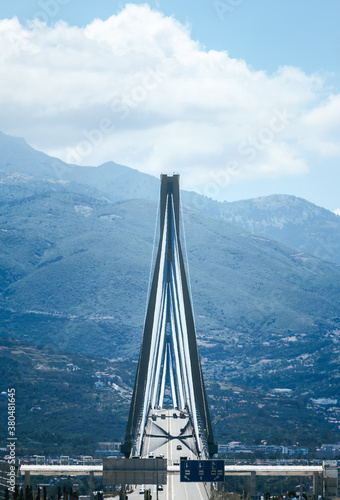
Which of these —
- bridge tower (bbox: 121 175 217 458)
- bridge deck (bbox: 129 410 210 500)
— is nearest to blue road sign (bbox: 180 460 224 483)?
bridge deck (bbox: 129 410 210 500)

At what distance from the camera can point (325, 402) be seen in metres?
148

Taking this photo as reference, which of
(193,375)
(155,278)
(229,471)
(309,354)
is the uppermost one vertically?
(309,354)

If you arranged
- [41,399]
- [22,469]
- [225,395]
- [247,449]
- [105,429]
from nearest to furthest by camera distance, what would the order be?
[22,469]
[247,449]
[105,429]
[41,399]
[225,395]

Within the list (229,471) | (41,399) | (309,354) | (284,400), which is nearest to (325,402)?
(284,400)

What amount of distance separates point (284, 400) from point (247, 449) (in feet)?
140

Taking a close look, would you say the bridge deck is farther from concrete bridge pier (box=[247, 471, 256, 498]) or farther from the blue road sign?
the blue road sign

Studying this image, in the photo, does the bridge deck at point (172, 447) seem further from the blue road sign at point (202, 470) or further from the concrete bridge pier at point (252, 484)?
the blue road sign at point (202, 470)

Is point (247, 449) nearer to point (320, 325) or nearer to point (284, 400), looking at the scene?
point (284, 400)

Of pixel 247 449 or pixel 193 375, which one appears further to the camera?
pixel 247 449

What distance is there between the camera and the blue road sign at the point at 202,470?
128ft

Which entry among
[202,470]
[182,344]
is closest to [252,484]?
[202,470]

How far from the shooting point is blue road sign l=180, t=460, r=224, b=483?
3903 cm

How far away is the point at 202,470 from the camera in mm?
39156

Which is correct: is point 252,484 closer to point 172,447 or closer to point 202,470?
point 202,470
